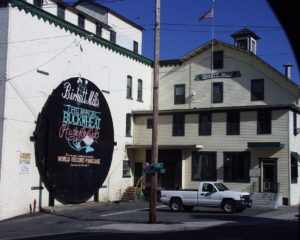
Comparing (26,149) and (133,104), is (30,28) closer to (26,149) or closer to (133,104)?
(26,149)

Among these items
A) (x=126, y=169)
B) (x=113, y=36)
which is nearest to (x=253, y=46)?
(x=113, y=36)

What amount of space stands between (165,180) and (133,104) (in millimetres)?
6566

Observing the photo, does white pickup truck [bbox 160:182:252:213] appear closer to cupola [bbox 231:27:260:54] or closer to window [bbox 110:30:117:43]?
cupola [bbox 231:27:260:54]

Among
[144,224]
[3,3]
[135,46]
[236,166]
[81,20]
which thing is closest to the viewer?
[144,224]

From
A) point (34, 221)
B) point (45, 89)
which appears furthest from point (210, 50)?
point (34, 221)

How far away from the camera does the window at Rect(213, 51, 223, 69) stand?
36875 millimetres

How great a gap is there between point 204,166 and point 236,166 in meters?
2.48

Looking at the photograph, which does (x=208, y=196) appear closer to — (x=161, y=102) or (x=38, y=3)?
(x=161, y=102)

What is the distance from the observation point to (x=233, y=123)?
113ft

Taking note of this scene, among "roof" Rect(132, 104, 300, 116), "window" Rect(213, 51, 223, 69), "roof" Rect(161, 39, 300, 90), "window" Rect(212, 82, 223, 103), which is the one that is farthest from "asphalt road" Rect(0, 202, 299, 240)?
"window" Rect(213, 51, 223, 69)

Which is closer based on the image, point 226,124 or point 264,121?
point 264,121

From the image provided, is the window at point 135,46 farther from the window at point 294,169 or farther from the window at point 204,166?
the window at point 294,169

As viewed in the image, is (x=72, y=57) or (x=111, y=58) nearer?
(x=72, y=57)

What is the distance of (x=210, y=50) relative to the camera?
37656 millimetres
